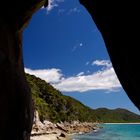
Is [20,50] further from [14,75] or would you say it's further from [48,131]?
[48,131]

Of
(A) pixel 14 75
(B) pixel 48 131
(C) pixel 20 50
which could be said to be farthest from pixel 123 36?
(B) pixel 48 131

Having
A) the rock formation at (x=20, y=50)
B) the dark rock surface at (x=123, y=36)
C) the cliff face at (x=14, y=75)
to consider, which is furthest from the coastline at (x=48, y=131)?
the dark rock surface at (x=123, y=36)

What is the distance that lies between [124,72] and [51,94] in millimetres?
104256

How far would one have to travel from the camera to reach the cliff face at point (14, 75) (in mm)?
13914

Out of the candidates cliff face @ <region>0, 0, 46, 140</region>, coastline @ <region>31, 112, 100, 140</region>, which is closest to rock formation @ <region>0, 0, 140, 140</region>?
cliff face @ <region>0, 0, 46, 140</region>

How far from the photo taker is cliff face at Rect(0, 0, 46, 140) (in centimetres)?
1391

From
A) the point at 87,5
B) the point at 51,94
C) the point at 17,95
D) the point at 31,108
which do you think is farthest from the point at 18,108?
the point at 51,94

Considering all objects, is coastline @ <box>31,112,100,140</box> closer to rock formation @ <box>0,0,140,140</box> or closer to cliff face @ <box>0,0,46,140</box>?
cliff face @ <box>0,0,46,140</box>

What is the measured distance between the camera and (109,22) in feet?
35.1

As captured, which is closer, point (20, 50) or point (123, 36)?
point (123, 36)

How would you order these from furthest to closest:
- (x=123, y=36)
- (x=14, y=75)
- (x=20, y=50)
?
(x=20, y=50), (x=14, y=75), (x=123, y=36)

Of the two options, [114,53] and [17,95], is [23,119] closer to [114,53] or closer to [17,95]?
[17,95]

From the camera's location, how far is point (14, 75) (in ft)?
48.5

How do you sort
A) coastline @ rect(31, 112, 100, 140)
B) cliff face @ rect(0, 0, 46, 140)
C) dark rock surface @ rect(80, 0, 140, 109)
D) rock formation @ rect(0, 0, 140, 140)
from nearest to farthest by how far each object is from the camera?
dark rock surface @ rect(80, 0, 140, 109) → rock formation @ rect(0, 0, 140, 140) → cliff face @ rect(0, 0, 46, 140) → coastline @ rect(31, 112, 100, 140)
